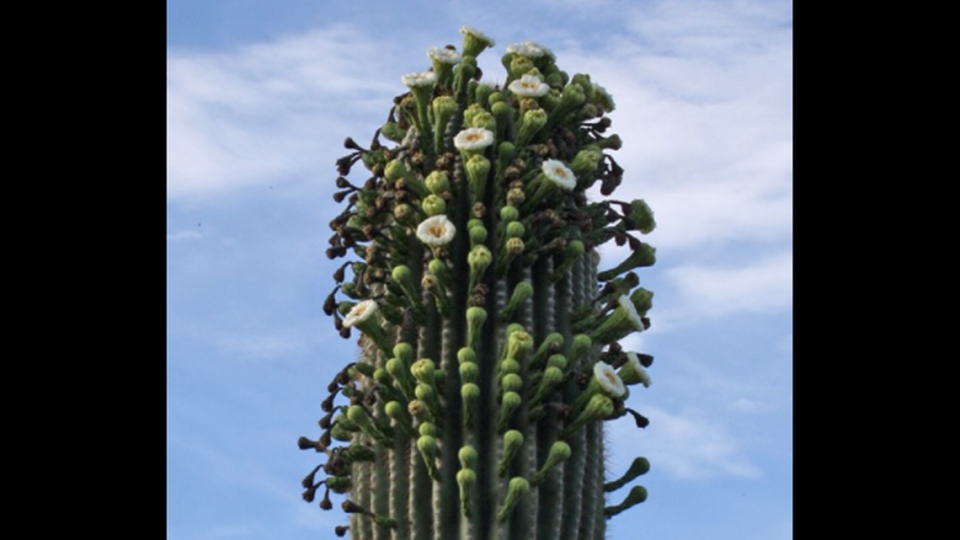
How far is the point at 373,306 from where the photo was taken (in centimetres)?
560

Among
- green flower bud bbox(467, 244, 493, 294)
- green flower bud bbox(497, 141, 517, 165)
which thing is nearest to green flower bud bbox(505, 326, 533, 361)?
green flower bud bbox(467, 244, 493, 294)

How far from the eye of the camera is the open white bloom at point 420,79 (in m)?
6.28

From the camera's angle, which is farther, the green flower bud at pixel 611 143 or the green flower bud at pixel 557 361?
the green flower bud at pixel 611 143

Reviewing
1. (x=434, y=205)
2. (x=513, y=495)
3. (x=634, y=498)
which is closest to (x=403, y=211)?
(x=434, y=205)

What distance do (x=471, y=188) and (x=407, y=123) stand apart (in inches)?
31.6

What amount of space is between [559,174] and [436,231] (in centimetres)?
71

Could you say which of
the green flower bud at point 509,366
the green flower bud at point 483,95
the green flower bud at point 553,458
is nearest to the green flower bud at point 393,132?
the green flower bud at point 483,95

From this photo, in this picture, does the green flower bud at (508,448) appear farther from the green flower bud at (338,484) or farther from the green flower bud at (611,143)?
the green flower bud at (611,143)

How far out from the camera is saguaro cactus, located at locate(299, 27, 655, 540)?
5.34m

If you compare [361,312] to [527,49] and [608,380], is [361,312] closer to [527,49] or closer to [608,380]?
[608,380]

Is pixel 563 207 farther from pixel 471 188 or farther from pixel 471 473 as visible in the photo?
pixel 471 473

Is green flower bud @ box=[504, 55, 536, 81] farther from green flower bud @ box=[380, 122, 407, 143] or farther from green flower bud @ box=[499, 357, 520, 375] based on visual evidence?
green flower bud @ box=[499, 357, 520, 375]

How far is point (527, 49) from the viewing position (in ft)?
21.4
